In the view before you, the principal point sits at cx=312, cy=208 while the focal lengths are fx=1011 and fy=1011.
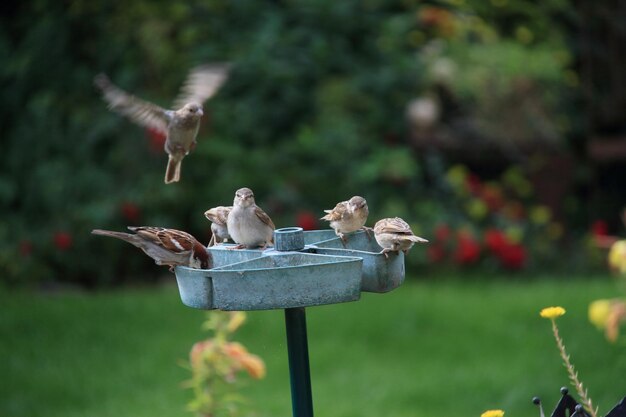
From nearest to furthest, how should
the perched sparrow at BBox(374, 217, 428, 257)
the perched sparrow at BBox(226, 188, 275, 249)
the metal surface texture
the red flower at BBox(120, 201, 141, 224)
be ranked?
1. the metal surface texture
2. the perched sparrow at BBox(374, 217, 428, 257)
3. the perched sparrow at BBox(226, 188, 275, 249)
4. the red flower at BBox(120, 201, 141, 224)

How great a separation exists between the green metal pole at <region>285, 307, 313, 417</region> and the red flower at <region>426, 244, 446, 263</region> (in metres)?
5.63

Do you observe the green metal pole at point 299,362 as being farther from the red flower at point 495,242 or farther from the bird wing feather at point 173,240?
the red flower at point 495,242

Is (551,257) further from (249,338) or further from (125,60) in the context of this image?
(125,60)

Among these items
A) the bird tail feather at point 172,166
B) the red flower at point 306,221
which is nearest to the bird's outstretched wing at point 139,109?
the bird tail feather at point 172,166

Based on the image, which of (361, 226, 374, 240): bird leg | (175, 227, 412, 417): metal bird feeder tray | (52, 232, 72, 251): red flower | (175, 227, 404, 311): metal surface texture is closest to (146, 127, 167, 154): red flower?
(52, 232, 72, 251): red flower

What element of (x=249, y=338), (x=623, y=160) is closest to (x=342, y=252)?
(x=249, y=338)

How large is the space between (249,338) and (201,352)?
10.2ft

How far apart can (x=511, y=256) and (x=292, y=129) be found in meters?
2.41

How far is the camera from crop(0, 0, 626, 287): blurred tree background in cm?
895

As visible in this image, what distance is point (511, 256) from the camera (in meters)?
8.77

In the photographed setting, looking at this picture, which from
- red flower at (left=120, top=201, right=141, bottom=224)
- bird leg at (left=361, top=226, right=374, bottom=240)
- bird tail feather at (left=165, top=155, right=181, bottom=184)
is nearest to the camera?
bird leg at (left=361, top=226, right=374, bottom=240)

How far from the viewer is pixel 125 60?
9.63m

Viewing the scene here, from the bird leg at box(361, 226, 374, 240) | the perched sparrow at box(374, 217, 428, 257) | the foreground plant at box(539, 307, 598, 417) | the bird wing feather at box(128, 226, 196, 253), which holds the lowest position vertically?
the foreground plant at box(539, 307, 598, 417)

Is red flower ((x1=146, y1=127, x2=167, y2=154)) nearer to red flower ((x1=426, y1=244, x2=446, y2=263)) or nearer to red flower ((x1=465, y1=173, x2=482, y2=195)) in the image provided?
red flower ((x1=426, y1=244, x2=446, y2=263))
